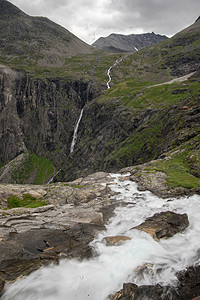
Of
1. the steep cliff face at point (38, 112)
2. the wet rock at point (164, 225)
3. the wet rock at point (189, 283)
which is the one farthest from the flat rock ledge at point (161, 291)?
the steep cliff face at point (38, 112)

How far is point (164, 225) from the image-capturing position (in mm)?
13977

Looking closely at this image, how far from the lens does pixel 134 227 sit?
575 inches

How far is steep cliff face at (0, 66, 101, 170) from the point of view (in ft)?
474

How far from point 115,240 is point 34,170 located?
13158cm

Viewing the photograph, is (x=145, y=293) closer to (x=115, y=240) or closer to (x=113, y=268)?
(x=113, y=268)

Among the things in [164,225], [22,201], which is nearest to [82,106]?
[22,201]

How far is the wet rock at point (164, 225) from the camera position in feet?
43.1

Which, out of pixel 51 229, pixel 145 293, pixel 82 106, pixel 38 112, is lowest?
pixel 51 229

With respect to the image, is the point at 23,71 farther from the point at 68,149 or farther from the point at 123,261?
the point at 123,261

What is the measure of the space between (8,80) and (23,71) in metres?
20.3

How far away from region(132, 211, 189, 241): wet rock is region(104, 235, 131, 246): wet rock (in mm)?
1670

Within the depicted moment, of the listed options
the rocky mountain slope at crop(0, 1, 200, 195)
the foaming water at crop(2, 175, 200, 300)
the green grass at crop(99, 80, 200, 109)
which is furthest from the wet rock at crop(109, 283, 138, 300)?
the green grass at crop(99, 80, 200, 109)

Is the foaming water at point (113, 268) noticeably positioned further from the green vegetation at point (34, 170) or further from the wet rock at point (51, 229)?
the green vegetation at point (34, 170)

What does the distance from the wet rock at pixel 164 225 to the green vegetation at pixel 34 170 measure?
384 ft
